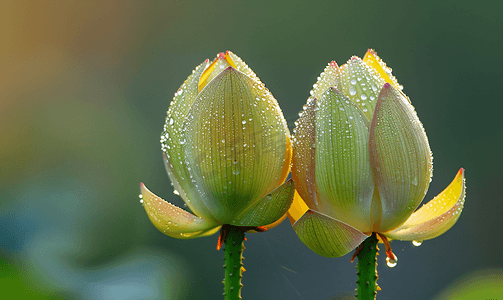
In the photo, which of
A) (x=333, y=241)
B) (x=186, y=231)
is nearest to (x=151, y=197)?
(x=186, y=231)

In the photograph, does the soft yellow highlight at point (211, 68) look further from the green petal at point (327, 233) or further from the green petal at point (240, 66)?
the green petal at point (327, 233)

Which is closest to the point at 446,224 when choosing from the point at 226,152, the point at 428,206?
the point at 428,206

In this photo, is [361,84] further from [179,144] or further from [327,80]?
[179,144]

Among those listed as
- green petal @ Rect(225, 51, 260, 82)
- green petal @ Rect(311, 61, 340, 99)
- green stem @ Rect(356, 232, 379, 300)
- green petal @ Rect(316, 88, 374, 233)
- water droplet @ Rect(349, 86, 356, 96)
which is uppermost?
green petal @ Rect(225, 51, 260, 82)

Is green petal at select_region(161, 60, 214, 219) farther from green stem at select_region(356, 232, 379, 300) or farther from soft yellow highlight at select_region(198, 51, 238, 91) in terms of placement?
green stem at select_region(356, 232, 379, 300)

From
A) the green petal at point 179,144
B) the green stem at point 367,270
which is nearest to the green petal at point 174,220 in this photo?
the green petal at point 179,144

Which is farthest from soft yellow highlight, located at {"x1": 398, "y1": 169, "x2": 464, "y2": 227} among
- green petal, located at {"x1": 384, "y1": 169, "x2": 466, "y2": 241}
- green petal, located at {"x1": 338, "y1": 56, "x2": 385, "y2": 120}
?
green petal, located at {"x1": 338, "y1": 56, "x2": 385, "y2": 120}

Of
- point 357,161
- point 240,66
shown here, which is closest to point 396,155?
point 357,161

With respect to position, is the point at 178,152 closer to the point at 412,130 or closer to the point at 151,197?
the point at 151,197
